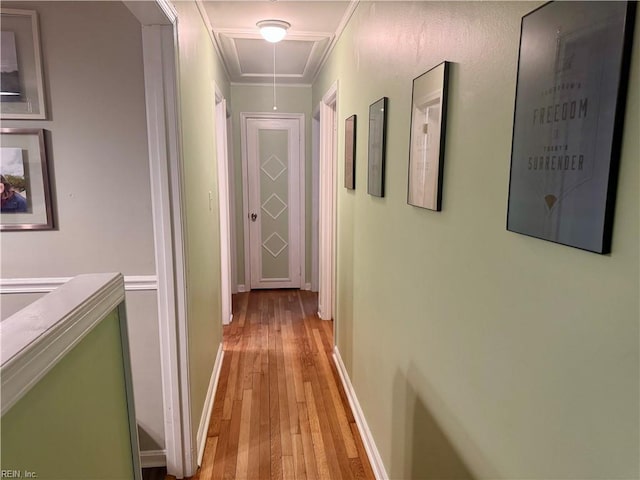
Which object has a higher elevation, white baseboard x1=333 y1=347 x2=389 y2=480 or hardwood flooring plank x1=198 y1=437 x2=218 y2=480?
white baseboard x1=333 y1=347 x2=389 y2=480

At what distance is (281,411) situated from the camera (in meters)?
2.53

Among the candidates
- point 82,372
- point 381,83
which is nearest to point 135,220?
point 82,372

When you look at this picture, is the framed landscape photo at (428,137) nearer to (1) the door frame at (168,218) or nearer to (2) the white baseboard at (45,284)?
(1) the door frame at (168,218)

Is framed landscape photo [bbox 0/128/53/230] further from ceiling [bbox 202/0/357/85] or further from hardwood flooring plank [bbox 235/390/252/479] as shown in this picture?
hardwood flooring plank [bbox 235/390/252/479]

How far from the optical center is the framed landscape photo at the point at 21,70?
171 centimetres

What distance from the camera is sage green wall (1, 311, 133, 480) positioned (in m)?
0.72

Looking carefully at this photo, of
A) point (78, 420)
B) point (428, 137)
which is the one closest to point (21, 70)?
point (78, 420)

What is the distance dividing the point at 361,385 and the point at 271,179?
2.95 m

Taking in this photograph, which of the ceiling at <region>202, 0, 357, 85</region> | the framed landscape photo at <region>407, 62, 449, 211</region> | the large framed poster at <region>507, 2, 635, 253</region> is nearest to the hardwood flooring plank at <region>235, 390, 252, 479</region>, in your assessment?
the framed landscape photo at <region>407, 62, 449, 211</region>

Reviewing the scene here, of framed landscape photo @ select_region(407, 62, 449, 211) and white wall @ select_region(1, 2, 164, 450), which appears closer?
framed landscape photo @ select_region(407, 62, 449, 211)

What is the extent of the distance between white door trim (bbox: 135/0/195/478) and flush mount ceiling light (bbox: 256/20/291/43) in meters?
1.07

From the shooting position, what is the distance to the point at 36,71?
175 centimetres

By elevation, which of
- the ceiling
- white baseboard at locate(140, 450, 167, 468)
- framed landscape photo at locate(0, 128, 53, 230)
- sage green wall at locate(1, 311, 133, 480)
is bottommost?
white baseboard at locate(140, 450, 167, 468)

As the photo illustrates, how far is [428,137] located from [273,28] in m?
1.75
